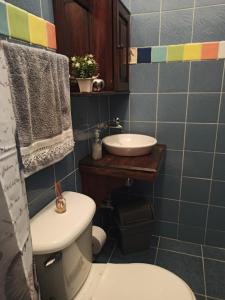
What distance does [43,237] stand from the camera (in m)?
0.80

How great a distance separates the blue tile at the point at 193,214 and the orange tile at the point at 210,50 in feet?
3.69

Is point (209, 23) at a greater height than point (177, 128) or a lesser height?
greater

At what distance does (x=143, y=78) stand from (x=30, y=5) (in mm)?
995

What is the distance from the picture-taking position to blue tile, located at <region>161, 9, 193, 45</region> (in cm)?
147

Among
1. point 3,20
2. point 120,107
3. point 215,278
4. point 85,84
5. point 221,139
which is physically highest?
point 3,20

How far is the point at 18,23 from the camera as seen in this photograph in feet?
2.59

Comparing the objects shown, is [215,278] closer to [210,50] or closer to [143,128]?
[143,128]

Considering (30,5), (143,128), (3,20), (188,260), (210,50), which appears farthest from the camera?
(143,128)

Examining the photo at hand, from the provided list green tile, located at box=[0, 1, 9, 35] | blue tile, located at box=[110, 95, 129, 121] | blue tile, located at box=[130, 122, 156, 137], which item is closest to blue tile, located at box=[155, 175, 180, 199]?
blue tile, located at box=[130, 122, 156, 137]

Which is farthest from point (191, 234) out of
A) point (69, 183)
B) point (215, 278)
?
point (69, 183)

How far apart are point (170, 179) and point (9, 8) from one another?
1527 mm

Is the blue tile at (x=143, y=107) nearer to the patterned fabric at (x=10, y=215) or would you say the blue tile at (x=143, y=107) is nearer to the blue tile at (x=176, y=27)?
the blue tile at (x=176, y=27)

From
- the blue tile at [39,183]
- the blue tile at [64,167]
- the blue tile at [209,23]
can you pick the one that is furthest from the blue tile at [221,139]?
the blue tile at [39,183]

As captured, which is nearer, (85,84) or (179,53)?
(85,84)
